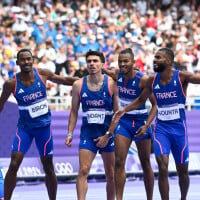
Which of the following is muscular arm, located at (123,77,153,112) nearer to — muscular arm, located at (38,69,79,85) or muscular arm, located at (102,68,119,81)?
muscular arm, located at (102,68,119,81)

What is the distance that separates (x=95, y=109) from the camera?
14.8 metres

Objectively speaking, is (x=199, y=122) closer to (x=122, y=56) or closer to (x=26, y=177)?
(x=26, y=177)

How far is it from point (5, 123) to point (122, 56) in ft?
23.0

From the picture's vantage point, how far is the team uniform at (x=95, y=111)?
14797 millimetres

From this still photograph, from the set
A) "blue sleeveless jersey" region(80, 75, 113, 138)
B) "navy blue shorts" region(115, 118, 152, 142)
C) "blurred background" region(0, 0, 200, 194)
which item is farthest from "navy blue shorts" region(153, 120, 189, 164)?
"blurred background" region(0, 0, 200, 194)

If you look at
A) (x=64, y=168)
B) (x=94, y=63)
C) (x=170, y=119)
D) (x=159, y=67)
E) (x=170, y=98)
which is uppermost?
(x=94, y=63)

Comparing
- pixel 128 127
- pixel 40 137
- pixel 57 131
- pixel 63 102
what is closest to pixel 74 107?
pixel 40 137

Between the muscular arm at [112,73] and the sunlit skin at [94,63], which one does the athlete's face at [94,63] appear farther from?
the muscular arm at [112,73]

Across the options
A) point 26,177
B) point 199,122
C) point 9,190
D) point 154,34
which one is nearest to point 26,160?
point 26,177

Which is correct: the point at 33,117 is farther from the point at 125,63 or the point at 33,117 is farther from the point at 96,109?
the point at 125,63

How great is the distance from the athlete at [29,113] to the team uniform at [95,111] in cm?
69

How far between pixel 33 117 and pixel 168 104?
7.34 feet

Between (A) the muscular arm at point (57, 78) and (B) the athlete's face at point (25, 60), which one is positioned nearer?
(B) the athlete's face at point (25, 60)

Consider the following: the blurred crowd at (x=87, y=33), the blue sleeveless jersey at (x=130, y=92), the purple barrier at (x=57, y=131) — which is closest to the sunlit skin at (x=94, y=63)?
the blue sleeveless jersey at (x=130, y=92)
